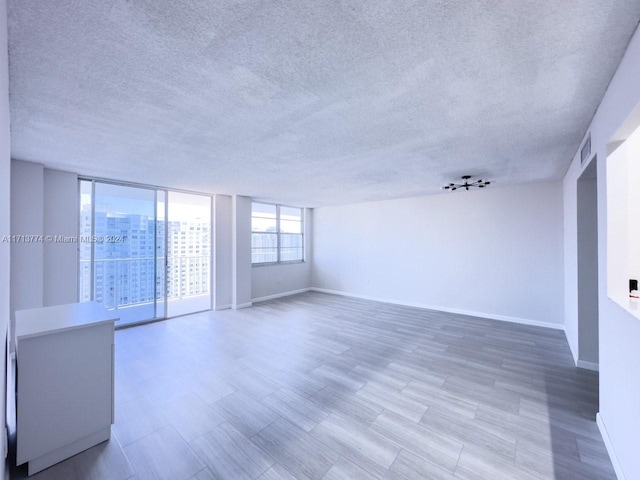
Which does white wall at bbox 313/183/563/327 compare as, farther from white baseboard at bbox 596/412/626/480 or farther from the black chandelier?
white baseboard at bbox 596/412/626/480

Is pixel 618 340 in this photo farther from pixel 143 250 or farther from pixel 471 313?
pixel 143 250

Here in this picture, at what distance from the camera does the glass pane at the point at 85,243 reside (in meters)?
4.07

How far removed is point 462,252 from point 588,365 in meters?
2.65

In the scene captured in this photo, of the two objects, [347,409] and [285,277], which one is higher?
[285,277]

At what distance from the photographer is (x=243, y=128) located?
2.39 meters

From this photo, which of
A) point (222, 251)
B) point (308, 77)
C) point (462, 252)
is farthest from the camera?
point (222, 251)

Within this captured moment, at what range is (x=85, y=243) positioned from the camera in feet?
13.5

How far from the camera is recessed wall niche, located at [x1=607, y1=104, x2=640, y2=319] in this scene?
179 cm

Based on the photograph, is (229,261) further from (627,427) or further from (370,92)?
(627,427)

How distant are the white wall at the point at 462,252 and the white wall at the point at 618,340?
9.72ft

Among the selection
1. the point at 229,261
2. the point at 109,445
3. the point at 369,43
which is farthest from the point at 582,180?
the point at 229,261

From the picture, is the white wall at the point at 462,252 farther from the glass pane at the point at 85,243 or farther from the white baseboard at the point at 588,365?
the glass pane at the point at 85,243

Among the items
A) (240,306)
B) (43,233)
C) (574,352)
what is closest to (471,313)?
(574,352)

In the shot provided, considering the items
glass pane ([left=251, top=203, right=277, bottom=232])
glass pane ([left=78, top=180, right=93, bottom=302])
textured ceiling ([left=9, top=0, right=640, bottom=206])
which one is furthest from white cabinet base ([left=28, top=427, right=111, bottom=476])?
glass pane ([left=251, top=203, right=277, bottom=232])
